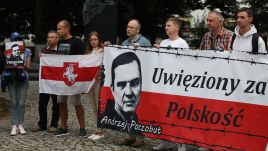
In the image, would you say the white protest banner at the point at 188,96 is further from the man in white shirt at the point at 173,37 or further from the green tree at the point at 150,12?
the green tree at the point at 150,12

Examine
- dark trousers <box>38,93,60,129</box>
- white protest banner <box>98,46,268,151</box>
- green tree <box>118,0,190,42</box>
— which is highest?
green tree <box>118,0,190,42</box>

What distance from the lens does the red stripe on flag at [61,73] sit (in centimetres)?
810

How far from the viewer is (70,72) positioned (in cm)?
824

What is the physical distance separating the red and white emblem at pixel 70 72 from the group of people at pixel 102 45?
0.66 feet

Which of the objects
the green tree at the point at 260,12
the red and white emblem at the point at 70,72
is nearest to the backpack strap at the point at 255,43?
Result: the red and white emblem at the point at 70,72

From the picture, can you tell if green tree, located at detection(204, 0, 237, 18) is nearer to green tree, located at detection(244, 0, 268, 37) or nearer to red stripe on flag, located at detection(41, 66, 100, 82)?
green tree, located at detection(244, 0, 268, 37)

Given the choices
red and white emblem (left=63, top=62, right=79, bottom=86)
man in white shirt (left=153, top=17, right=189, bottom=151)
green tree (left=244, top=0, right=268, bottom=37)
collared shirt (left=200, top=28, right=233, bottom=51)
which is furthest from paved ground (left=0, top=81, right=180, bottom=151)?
green tree (left=244, top=0, right=268, bottom=37)

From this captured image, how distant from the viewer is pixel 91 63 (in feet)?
26.4

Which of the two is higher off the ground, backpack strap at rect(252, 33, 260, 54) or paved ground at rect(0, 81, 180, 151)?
backpack strap at rect(252, 33, 260, 54)

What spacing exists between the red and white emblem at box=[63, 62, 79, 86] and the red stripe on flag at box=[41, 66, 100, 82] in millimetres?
53

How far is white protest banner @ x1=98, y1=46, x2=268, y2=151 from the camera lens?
6.15 m

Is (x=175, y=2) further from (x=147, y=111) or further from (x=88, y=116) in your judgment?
(x=147, y=111)

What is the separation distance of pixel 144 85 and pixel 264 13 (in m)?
39.0

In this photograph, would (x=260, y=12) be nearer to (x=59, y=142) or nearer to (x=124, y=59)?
(x=124, y=59)
